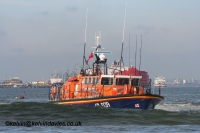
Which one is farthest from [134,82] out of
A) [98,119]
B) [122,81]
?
[98,119]

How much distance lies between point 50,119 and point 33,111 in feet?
13.4

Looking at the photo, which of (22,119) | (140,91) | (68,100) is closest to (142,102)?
(140,91)

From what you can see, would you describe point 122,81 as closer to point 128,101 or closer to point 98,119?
point 128,101

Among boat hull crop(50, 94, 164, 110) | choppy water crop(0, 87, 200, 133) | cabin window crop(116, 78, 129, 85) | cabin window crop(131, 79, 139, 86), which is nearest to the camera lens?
choppy water crop(0, 87, 200, 133)

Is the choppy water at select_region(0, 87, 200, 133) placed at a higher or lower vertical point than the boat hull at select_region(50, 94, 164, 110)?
lower

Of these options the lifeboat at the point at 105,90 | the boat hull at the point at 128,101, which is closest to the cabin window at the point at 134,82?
the lifeboat at the point at 105,90

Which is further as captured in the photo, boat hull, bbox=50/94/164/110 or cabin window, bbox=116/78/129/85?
cabin window, bbox=116/78/129/85

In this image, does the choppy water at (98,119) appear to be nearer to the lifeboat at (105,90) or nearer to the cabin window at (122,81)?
the lifeboat at (105,90)

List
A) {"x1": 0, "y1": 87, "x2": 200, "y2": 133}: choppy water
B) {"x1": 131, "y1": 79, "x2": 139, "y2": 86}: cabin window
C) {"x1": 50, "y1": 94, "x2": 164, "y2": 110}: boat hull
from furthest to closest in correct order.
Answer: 1. {"x1": 131, "y1": 79, "x2": 139, "y2": 86}: cabin window
2. {"x1": 50, "y1": 94, "x2": 164, "y2": 110}: boat hull
3. {"x1": 0, "y1": 87, "x2": 200, "y2": 133}: choppy water

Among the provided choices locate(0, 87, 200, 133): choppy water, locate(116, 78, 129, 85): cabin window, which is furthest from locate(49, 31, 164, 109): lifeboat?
locate(0, 87, 200, 133): choppy water

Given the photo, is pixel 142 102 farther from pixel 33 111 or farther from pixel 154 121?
pixel 33 111

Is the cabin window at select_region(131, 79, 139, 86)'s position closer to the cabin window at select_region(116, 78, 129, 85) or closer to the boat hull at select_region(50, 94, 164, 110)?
the cabin window at select_region(116, 78, 129, 85)

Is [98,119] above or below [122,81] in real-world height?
below

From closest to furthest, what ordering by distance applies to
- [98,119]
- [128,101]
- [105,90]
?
[98,119] < [128,101] < [105,90]
